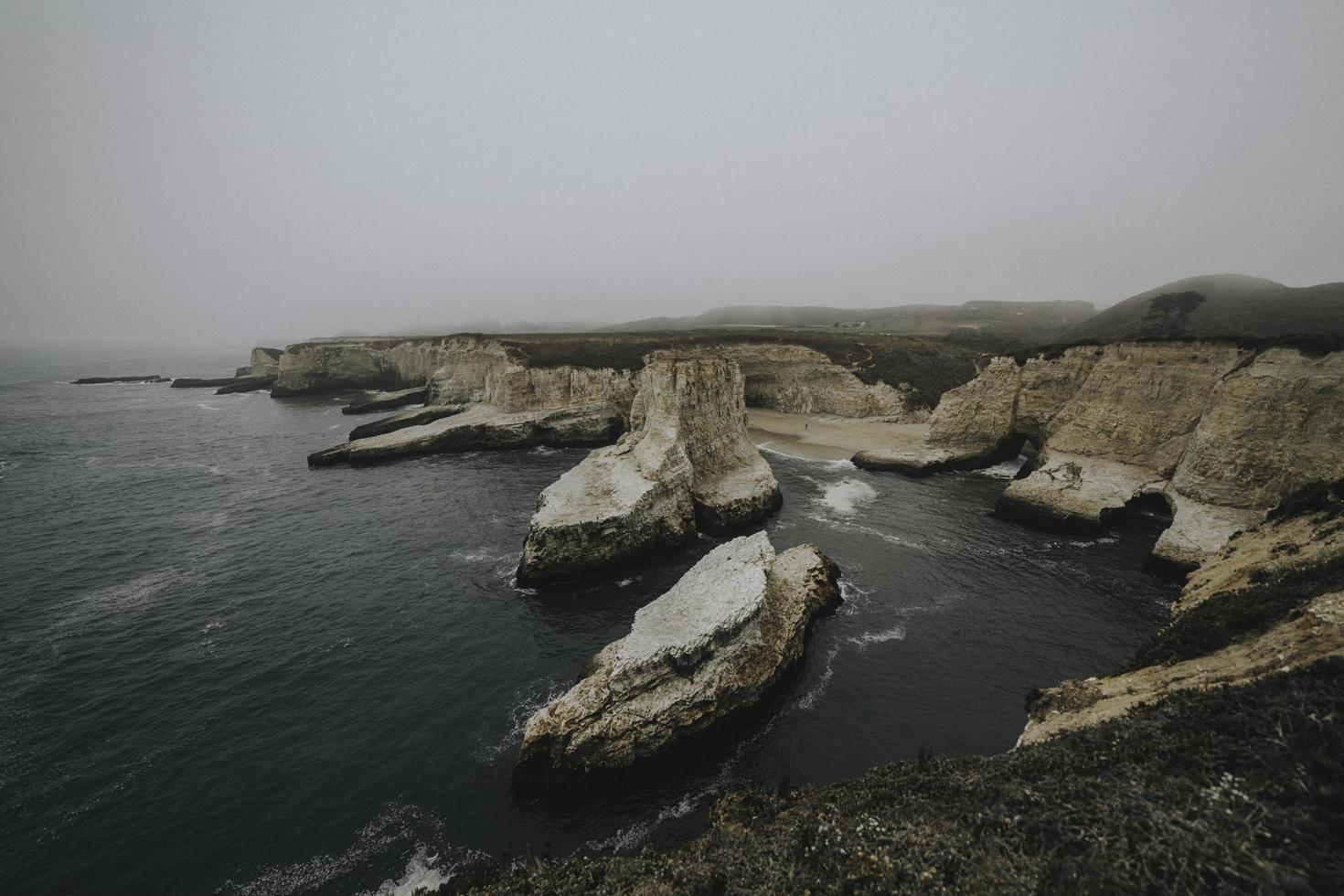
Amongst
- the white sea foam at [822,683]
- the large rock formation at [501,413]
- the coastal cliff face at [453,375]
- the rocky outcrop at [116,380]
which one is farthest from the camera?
the rocky outcrop at [116,380]

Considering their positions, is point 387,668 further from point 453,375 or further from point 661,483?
point 453,375

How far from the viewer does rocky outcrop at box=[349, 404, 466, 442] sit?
58531mm

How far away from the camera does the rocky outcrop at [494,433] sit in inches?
2035

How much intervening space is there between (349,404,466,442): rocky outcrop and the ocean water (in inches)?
780

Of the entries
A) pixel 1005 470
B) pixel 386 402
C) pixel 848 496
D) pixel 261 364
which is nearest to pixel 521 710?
pixel 848 496

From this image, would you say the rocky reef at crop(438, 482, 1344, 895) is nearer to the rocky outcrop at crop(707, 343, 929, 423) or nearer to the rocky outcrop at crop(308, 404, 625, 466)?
the rocky outcrop at crop(308, 404, 625, 466)

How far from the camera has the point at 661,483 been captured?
3083 cm

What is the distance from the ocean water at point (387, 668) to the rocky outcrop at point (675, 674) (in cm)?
101

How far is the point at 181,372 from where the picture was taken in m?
148

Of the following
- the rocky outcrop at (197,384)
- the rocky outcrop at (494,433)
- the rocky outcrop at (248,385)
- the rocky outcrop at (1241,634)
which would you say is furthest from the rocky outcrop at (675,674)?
the rocky outcrop at (197,384)

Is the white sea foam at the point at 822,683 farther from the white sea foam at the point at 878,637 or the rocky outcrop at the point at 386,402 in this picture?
the rocky outcrop at the point at 386,402

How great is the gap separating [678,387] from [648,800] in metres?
26.0

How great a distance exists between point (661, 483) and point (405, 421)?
1828 inches

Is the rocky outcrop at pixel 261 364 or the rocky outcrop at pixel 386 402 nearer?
the rocky outcrop at pixel 386 402
